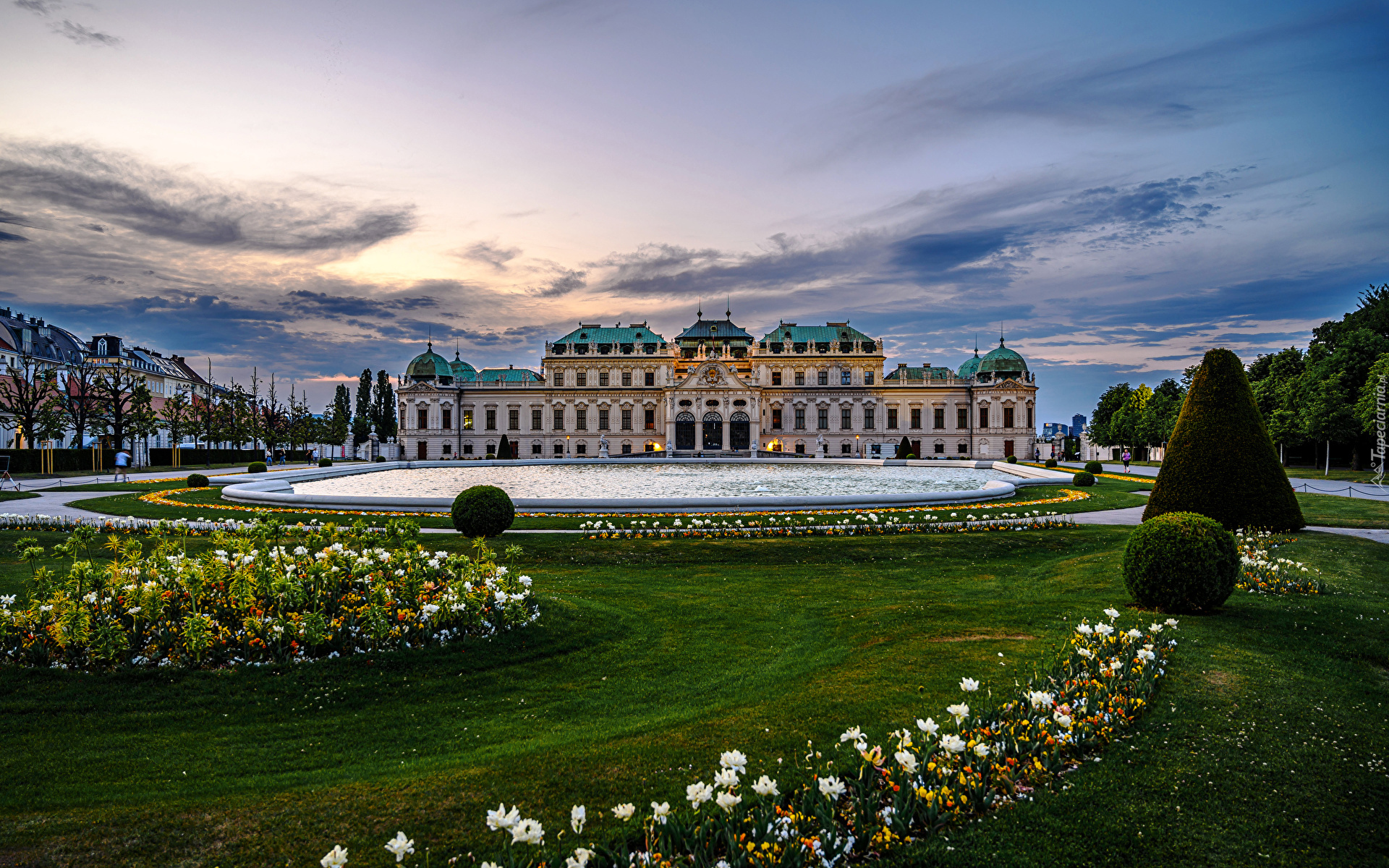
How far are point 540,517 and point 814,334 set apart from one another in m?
65.3

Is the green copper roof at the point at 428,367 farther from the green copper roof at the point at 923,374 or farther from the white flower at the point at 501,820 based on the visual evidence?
the white flower at the point at 501,820

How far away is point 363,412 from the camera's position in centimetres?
8788

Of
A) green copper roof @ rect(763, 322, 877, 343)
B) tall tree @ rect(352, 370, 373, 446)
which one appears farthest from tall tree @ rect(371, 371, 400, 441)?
green copper roof @ rect(763, 322, 877, 343)

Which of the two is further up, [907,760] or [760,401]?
[760,401]

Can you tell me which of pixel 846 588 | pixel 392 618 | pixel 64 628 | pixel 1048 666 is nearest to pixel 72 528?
pixel 64 628

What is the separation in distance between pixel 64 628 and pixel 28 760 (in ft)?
5.95

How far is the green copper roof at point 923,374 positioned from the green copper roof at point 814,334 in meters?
5.13

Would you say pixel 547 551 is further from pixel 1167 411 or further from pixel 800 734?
pixel 1167 411

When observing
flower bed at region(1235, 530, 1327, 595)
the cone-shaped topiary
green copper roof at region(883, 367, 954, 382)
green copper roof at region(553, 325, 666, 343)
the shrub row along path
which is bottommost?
the shrub row along path

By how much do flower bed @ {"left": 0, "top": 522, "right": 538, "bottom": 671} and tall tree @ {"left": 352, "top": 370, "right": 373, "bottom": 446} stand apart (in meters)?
83.1

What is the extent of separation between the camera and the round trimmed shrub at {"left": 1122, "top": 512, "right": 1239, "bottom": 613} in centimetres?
880

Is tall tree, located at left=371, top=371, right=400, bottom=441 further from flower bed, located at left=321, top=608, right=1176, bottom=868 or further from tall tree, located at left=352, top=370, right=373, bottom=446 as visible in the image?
flower bed, located at left=321, top=608, right=1176, bottom=868

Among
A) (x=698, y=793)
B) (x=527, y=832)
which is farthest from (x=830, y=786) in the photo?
(x=527, y=832)

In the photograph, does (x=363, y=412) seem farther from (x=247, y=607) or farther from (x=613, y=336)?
(x=247, y=607)
